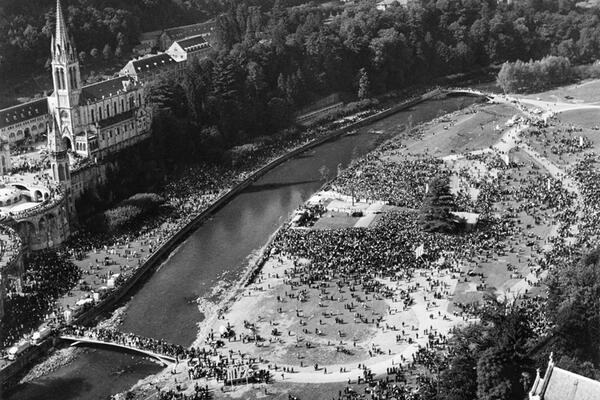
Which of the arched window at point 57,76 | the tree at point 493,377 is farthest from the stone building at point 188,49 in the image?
the tree at point 493,377

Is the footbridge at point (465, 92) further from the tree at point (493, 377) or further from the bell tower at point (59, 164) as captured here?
the tree at point (493, 377)

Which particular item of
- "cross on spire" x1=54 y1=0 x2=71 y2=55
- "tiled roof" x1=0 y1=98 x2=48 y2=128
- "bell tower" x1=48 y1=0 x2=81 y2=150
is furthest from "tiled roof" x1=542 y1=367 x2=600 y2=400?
"tiled roof" x1=0 y1=98 x2=48 y2=128

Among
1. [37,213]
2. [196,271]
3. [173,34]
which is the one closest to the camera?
[196,271]

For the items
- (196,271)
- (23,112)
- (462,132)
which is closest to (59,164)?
(196,271)

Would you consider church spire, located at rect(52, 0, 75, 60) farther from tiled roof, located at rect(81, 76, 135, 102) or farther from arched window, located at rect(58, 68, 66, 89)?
tiled roof, located at rect(81, 76, 135, 102)

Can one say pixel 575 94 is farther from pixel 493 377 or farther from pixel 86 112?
pixel 493 377

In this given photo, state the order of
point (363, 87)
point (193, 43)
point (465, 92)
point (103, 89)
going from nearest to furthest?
point (103, 89) < point (193, 43) < point (363, 87) < point (465, 92)
